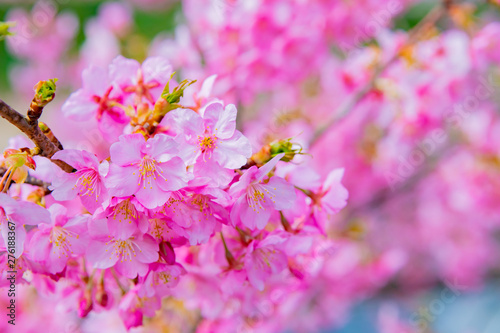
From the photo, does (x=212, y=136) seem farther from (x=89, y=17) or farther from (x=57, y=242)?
(x=89, y=17)

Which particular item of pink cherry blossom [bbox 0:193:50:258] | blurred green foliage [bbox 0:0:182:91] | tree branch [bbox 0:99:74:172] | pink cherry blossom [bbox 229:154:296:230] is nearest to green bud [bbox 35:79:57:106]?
tree branch [bbox 0:99:74:172]

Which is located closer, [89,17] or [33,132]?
[33,132]

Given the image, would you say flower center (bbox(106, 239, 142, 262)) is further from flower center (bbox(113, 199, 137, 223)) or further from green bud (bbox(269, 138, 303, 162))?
green bud (bbox(269, 138, 303, 162))

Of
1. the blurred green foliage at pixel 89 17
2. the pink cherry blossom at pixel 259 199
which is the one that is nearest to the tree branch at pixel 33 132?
the pink cherry blossom at pixel 259 199

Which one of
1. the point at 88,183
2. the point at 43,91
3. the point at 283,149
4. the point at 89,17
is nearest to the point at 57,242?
the point at 88,183

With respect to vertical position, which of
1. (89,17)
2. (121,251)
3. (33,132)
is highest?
(89,17)

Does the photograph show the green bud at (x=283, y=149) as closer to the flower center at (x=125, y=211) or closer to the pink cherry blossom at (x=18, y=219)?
the flower center at (x=125, y=211)

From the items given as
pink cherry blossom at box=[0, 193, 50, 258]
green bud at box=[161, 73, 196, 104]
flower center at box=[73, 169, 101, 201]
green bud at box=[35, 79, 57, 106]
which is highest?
green bud at box=[161, 73, 196, 104]

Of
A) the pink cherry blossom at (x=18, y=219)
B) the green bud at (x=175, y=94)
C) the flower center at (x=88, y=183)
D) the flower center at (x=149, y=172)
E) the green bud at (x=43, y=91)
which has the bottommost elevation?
the pink cherry blossom at (x=18, y=219)
